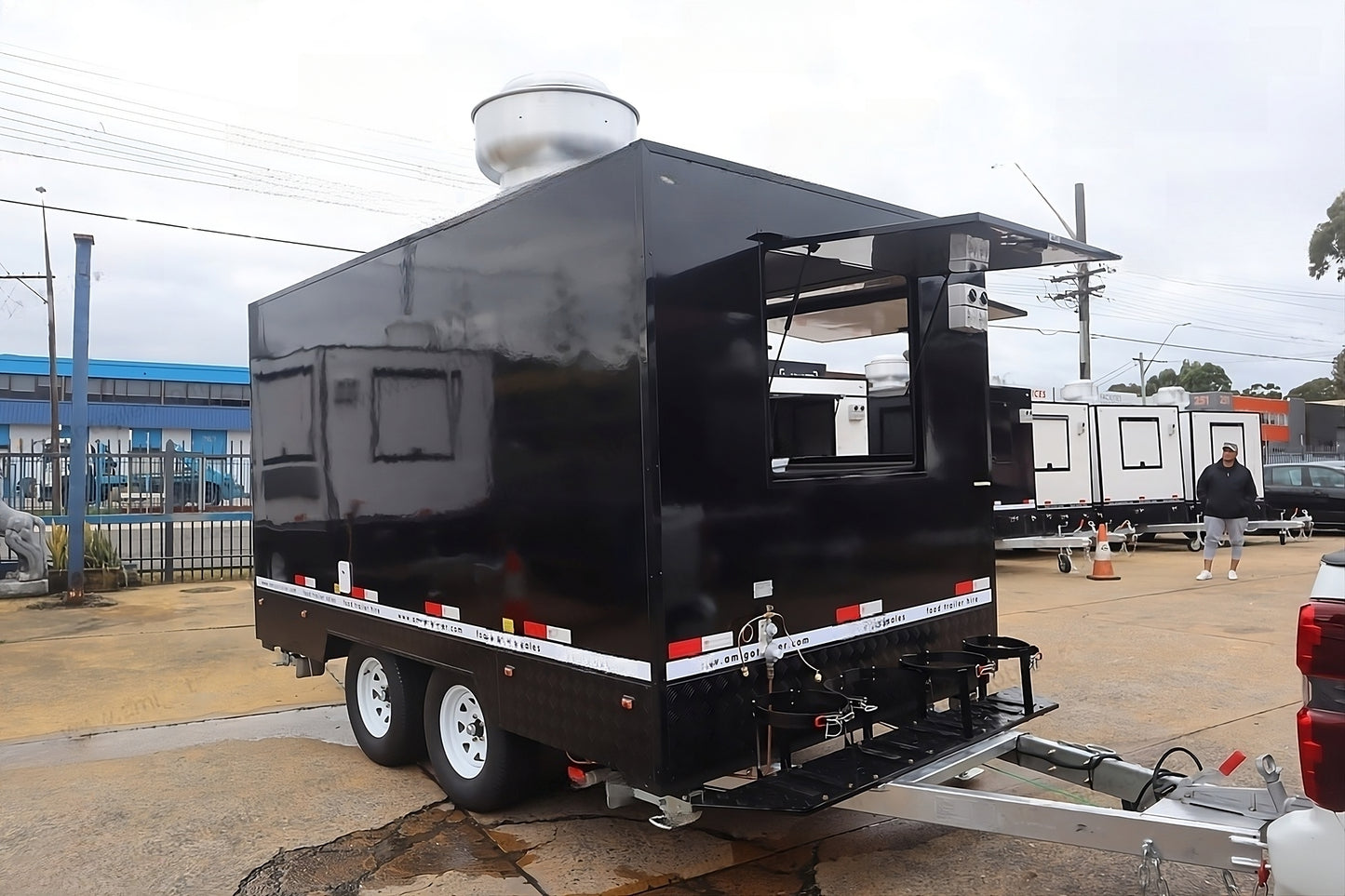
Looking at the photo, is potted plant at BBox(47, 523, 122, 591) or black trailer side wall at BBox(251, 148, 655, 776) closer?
black trailer side wall at BBox(251, 148, 655, 776)

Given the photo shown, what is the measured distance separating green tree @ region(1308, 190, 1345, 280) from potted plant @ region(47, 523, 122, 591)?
46.2 meters

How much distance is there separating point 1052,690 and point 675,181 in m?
4.97

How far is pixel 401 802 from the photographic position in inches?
188

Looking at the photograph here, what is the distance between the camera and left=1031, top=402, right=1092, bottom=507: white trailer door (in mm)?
14727

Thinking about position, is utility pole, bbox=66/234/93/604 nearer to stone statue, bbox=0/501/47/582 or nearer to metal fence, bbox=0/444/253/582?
stone statue, bbox=0/501/47/582

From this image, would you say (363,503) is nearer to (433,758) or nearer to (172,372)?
(433,758)

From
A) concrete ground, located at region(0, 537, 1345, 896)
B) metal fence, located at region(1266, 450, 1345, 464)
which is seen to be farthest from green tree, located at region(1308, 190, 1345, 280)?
concrete ground, located at region(0, 537, 1345, 896)

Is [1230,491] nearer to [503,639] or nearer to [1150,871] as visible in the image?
[1150,871]

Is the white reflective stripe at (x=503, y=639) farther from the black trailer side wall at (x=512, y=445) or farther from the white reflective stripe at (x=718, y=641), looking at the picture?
the white reflective stripe at (x=718, y=641)

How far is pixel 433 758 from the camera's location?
4770mm

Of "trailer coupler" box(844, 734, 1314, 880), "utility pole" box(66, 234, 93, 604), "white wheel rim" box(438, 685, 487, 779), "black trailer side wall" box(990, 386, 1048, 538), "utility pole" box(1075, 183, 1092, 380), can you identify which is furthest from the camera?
"utility pole" box(1075, 183, 1092, 380)

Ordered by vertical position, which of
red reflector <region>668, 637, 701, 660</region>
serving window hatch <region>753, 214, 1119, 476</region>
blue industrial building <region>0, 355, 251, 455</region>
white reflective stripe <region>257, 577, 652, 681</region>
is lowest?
white reflective stripe <region>257, 577, 652, 681</region>

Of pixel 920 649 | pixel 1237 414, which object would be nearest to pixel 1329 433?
pixel 1237 414

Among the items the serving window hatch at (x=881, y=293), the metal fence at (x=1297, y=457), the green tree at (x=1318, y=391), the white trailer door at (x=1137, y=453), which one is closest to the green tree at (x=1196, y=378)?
the green tree at (x=1318, y=391)
